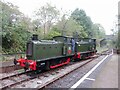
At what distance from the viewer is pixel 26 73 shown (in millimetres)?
13086

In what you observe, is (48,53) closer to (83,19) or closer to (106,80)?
(106,80)

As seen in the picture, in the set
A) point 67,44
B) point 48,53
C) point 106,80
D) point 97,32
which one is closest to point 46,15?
point 67,44

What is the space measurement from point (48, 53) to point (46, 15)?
20921 millimetres

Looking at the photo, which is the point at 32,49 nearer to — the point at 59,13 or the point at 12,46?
the point at 12,46

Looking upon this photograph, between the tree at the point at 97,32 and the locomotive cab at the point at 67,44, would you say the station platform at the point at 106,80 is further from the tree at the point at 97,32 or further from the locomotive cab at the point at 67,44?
the tree at the point at 97,32

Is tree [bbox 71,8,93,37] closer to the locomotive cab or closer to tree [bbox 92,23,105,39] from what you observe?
tree [bbox 92,23,105,39]

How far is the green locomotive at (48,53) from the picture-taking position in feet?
41.7

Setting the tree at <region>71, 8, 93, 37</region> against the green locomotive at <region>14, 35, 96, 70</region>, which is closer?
the green locomotive at <region>14, 35, 96, 70</region>

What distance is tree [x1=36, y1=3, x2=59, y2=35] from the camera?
34562 mm

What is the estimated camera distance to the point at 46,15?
3462 cm

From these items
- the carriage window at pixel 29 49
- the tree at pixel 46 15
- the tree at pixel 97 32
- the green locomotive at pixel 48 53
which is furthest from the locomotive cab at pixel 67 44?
the tree at pixel 97 32

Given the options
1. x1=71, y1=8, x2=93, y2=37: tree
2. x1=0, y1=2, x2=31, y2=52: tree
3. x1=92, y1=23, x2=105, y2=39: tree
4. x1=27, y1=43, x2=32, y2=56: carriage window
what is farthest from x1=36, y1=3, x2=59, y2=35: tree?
x1=92, y1=23, x2=105, y2=39: tree

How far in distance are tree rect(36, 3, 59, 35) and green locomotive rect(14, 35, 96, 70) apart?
1465 centimetres

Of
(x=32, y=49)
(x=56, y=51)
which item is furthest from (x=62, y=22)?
(x=32, y=49)
